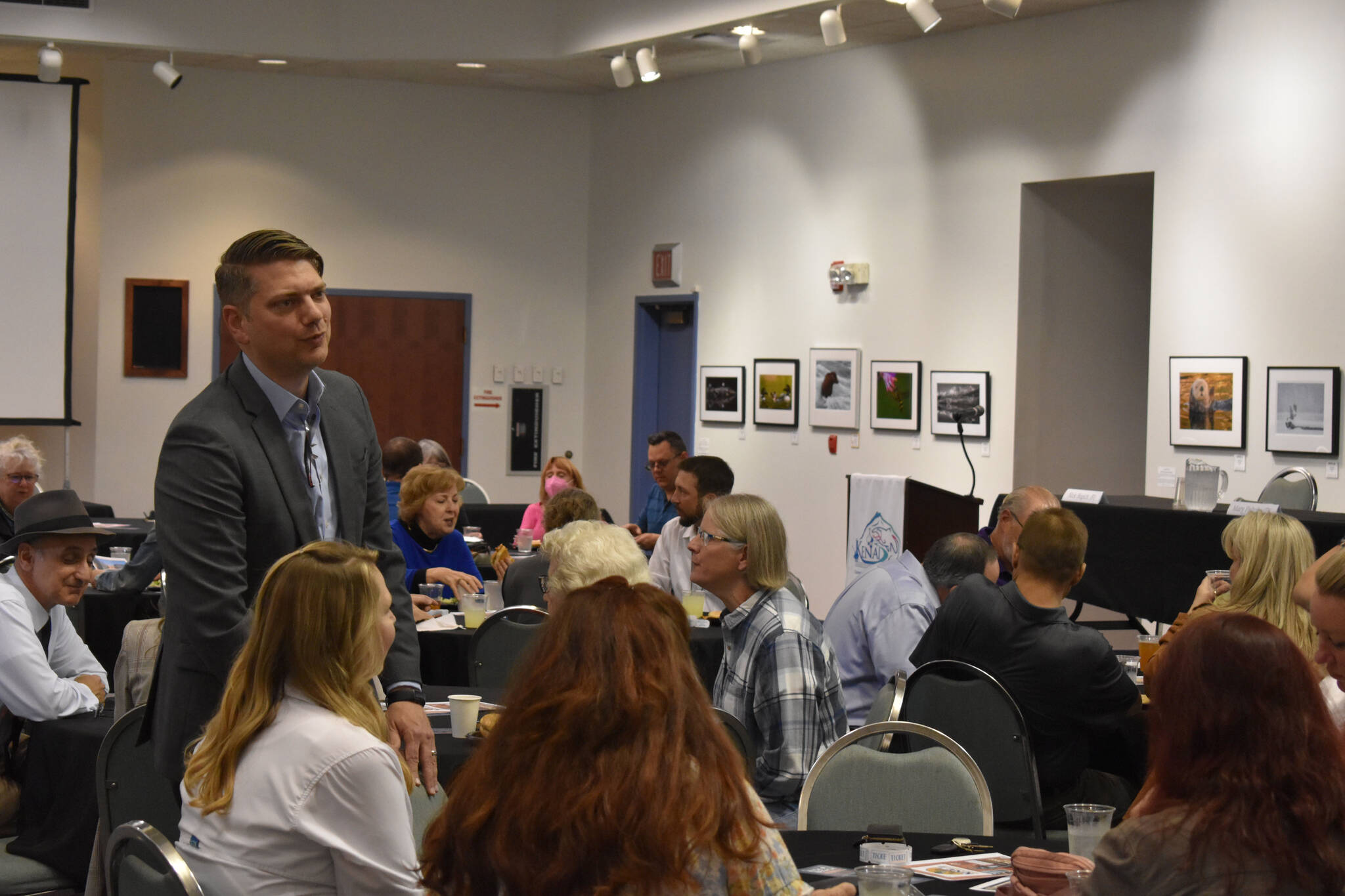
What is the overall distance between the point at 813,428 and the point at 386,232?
422 cm

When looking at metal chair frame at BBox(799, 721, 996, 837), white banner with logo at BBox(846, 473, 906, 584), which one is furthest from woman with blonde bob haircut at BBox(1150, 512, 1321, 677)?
white banner with logo at BBox(846, 473, 906, 584)

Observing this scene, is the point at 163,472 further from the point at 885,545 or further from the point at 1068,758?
the point at 885,545

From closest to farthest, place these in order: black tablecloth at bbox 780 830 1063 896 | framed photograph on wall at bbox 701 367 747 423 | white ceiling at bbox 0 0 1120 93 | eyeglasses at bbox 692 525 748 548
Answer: black tablecloth at bbox 780 830 1063 896, eyeglasses at bbox 692 525 748 548, white ceiling at bbox 0 0 1120 93, framed photograph on wall at bbox 701 367 747 423

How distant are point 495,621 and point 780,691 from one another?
1.81 metres

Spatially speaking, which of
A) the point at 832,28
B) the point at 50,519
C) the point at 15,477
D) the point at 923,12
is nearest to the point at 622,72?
the point at 832,28

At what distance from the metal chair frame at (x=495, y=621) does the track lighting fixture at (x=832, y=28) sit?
4.93m

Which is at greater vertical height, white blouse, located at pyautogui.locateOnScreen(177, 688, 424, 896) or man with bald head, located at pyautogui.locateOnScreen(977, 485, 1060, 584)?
man with bald head, located at pyautogui.locateOnScreen(977, 485, 1060, 584)

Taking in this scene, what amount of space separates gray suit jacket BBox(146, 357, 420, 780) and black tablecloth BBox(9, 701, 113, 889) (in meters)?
1.18

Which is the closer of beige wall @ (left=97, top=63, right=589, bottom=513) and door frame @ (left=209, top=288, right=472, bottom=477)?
beige wall @ (left=97, top=63, right=589, bottom=513)

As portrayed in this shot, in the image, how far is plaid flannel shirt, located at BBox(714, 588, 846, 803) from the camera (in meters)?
3.48

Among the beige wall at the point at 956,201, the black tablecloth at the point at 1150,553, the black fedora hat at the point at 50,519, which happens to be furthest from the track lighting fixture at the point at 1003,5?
the black fedora hat at the point at 50,519

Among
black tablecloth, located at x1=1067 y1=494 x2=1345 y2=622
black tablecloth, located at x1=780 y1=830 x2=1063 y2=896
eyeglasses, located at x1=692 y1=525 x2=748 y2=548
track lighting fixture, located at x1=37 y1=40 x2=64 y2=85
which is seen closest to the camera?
black tablecloth, located at x1=780 y1=830 x2=1063 y2=896

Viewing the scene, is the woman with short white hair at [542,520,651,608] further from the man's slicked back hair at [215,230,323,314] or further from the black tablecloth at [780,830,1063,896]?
the man's slicked back hair at [215,230,323,314]

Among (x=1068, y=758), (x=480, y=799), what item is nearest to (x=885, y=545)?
(x=1068, y=758)
